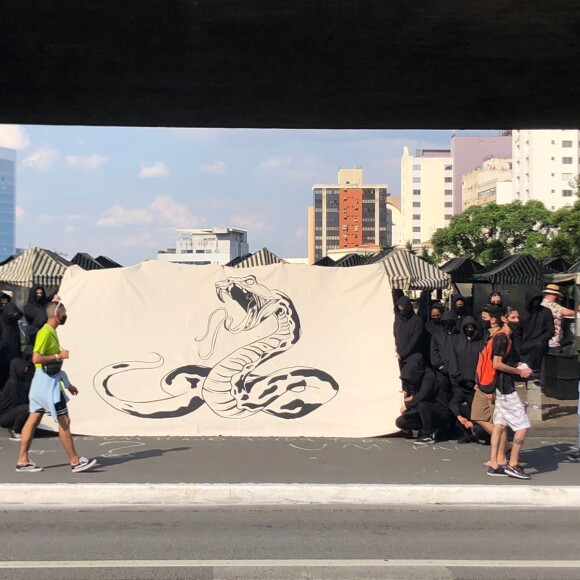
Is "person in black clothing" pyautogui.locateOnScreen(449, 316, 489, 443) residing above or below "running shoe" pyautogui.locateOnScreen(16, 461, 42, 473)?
above

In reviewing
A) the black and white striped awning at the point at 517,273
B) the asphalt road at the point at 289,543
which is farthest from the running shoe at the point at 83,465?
the black and white striped awning at the point at 517,273

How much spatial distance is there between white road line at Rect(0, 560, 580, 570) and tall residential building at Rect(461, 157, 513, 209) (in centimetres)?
13932

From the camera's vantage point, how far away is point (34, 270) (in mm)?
22547

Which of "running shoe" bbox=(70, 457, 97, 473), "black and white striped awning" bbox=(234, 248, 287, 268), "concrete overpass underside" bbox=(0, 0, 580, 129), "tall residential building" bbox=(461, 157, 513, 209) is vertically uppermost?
"tall residential building" bbox=(461, 157, 513, 209)

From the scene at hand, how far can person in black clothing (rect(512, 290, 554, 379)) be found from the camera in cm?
1254

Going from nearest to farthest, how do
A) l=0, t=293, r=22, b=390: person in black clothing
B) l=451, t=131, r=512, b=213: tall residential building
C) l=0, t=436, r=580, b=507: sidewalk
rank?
l=0, t=436, r=580, b=507: sidewalk → l=0, t=293, r=22, b=390: person in black clothing → l=451, t=131, r=512, b=213: tall residential building

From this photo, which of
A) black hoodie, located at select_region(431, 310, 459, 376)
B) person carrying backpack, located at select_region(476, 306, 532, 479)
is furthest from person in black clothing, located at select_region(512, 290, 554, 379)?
person carrying backpack, located at select_region(476, 306, 532, 479)

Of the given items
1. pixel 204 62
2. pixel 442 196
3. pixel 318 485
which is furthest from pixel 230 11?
pixel 442 196

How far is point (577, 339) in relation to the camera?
19.4m

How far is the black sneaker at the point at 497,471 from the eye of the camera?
862cm

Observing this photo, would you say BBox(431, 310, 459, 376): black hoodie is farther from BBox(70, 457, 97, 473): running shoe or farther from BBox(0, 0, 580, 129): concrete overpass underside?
BBox(70, 457, 97, 473): running shoe

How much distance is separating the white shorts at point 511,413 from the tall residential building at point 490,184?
136m

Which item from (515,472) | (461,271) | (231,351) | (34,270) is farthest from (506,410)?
(461,271)

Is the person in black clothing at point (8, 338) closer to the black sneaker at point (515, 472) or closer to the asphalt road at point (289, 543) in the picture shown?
the asphalt road at point (289, 543)
